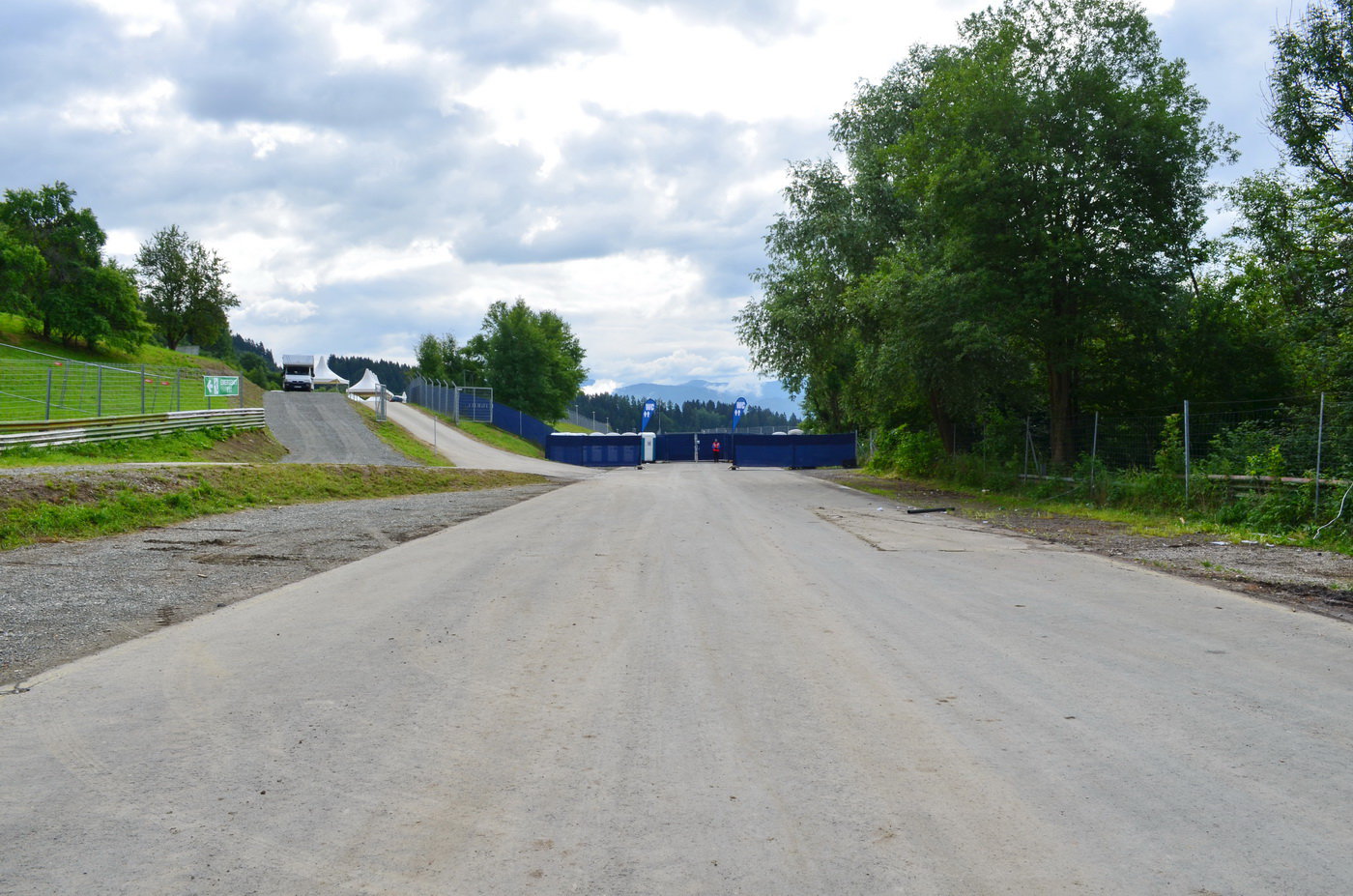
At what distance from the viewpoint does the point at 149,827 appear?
3.31 m

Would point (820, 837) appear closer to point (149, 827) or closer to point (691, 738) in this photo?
point (691, 738)

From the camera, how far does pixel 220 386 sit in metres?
32.0

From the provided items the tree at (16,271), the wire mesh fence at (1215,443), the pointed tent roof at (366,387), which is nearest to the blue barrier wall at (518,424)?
the pointed tent roof at (366,387)

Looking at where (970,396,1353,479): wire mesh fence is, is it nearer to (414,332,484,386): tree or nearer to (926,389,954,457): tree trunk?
(926,389,954,457): tree trunk

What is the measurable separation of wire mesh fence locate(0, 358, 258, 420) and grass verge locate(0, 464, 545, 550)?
22.7 ft

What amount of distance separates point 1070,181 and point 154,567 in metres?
21.5

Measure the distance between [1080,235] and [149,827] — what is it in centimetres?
2312

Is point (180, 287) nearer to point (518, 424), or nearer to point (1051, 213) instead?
point (518, 424)

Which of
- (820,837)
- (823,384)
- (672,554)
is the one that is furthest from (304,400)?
(820,837)

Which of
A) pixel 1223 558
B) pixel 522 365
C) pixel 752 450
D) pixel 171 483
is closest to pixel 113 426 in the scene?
pixel 171 483

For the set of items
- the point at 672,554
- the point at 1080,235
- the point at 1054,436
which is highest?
the point at 1080,235

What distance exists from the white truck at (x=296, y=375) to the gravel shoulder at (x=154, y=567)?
4951cm

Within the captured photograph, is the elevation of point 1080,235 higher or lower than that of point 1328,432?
higher

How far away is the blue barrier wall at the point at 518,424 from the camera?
61594 millimetres
